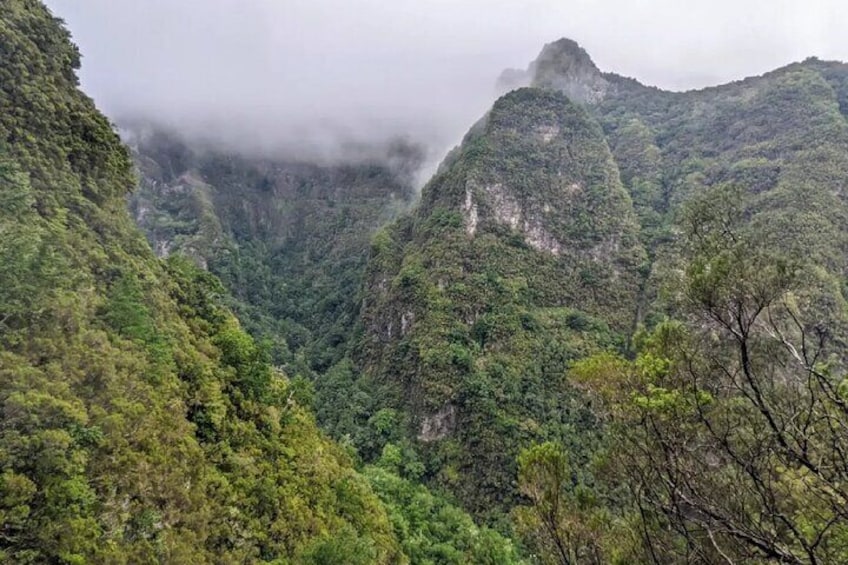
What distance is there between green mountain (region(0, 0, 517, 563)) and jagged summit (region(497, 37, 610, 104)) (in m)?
135

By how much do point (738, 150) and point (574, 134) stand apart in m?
28.5

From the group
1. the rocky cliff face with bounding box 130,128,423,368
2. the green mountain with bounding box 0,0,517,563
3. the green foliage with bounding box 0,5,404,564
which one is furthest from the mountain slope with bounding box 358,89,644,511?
the green foliage with bounding box 0,5,404,564

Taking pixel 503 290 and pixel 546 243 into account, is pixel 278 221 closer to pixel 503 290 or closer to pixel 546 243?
pixel 546 243

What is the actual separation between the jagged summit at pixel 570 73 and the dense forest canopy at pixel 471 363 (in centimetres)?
4481

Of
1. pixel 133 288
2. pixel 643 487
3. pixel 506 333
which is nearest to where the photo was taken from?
pixel 643 487

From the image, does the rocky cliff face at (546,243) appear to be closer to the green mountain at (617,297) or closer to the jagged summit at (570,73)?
the green mountain at (617,297)

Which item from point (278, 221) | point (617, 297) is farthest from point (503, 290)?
point (278, 221)

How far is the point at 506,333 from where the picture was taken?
65.4m

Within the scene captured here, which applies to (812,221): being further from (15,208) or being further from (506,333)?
(15,208)

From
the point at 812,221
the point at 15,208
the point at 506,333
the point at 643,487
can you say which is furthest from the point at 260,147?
the point at 643,487

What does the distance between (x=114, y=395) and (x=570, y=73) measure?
Result: 498 feet

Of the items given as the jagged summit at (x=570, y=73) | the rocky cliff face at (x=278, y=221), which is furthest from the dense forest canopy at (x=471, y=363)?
the jagged summit at (x=570, y=73)

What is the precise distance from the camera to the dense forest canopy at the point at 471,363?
23.7 ft

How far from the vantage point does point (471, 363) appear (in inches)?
2429
